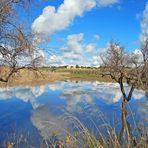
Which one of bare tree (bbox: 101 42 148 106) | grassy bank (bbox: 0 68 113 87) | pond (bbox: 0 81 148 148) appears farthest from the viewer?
bare tree (bbox: 101 42 148 106)

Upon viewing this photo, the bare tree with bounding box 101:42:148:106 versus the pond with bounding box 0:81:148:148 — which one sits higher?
the bare tree with bounding box 101:42:148:106

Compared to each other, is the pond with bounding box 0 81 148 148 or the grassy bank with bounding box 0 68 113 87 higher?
the grassy bank with bounding box 0 68 113 87

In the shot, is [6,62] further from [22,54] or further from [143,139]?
[143,139]

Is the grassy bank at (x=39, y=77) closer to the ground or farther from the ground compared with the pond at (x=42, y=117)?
farther from the ground

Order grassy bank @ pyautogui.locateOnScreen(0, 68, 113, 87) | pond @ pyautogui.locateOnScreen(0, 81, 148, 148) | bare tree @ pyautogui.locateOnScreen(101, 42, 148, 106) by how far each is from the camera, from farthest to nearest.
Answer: bare tree @ pyautogui.locateOnScreen(101, 42, 148, 106) < pond @ pyautogui.locateOnScreen(0, 81, 148, 148) < grassy bank @ pyautogui.locateOnScreen(0, 68, 113, 87)

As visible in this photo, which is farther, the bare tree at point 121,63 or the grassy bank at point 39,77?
the bare tree at point 121,63

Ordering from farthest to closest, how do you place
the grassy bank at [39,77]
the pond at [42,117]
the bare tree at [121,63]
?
the bare tree at [121,63], the pond at [42,117], the grassy bank at [39,77]

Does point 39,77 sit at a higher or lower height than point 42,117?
higher

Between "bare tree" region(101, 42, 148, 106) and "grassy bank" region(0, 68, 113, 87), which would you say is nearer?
"grassy bank" region(0, 68, 113, 87)

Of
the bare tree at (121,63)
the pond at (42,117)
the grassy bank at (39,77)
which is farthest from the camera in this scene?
the bare tree at (121,63)

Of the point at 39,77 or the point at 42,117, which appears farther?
the point at 42,117

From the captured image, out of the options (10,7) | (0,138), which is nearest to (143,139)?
(10,7)

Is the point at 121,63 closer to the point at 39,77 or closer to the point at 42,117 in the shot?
the point at 42,117

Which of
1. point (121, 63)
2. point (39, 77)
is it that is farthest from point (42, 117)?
point (39, 77)
